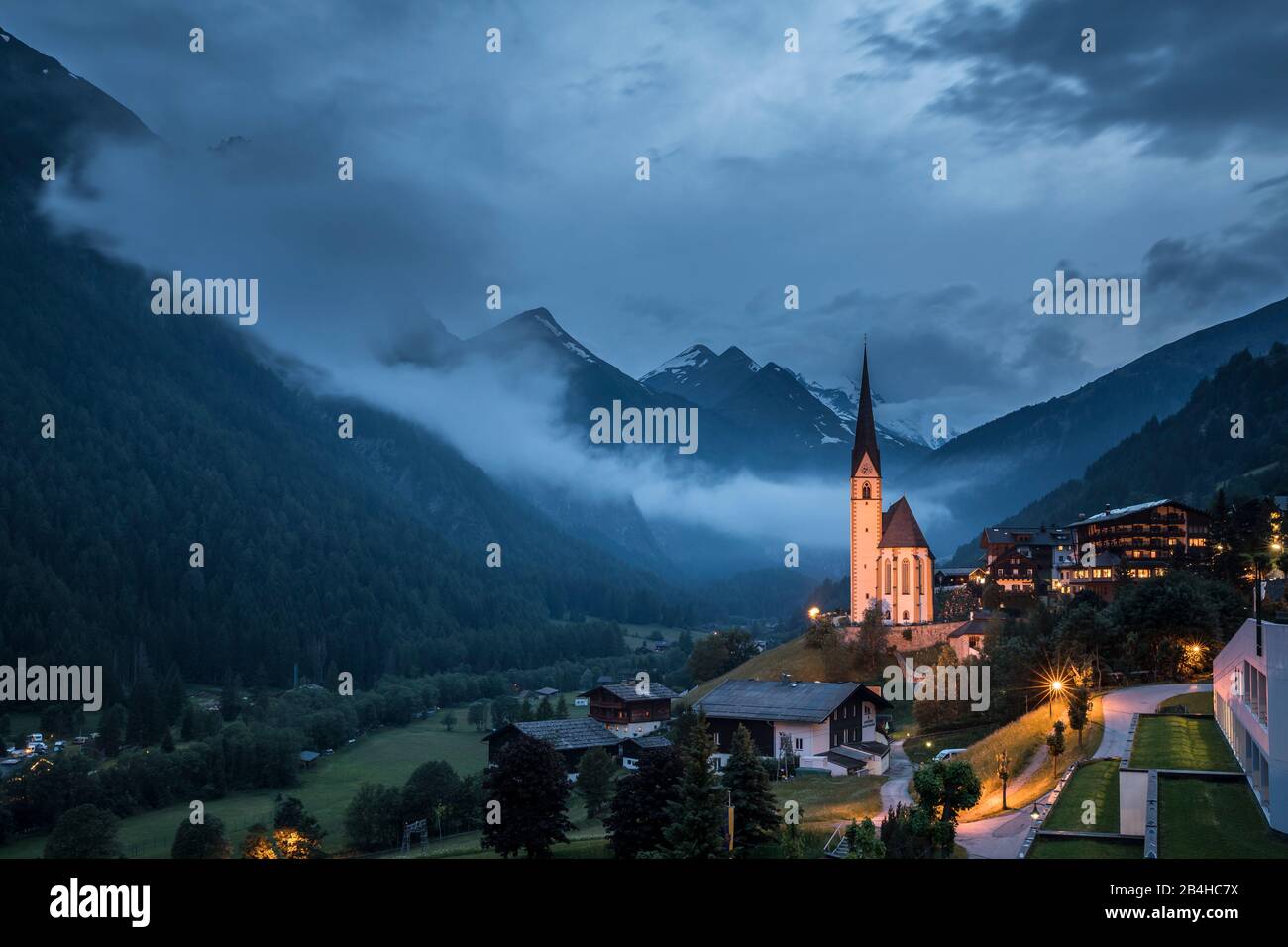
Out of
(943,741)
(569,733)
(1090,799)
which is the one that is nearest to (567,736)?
(569,733)

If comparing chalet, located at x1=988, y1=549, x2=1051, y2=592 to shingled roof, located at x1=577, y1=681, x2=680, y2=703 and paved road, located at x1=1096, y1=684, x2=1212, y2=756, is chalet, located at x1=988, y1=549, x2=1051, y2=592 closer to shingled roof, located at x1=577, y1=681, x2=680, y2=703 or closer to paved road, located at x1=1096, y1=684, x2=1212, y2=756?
shingled roof, located at x1=577, y1=681, x2=680, y2=703

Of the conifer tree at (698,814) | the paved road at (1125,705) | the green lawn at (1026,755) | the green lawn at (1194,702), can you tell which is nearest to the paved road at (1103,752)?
the paved road at (1125,705)

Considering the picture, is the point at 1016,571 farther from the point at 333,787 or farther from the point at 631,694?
the point at 333,787

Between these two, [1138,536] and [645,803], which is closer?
[645,803]

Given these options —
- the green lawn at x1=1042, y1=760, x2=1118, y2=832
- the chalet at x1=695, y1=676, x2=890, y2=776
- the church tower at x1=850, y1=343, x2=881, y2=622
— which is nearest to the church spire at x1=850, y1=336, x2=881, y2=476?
the church tower at x1=850, y1=343, x2=881, y2=622

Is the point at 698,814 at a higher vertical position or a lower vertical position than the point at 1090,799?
lower

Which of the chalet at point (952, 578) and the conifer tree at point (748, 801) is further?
the chalet at point (952, 578)

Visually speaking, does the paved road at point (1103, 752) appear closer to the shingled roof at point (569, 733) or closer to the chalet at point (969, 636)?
the chalet at point (969, 636)
